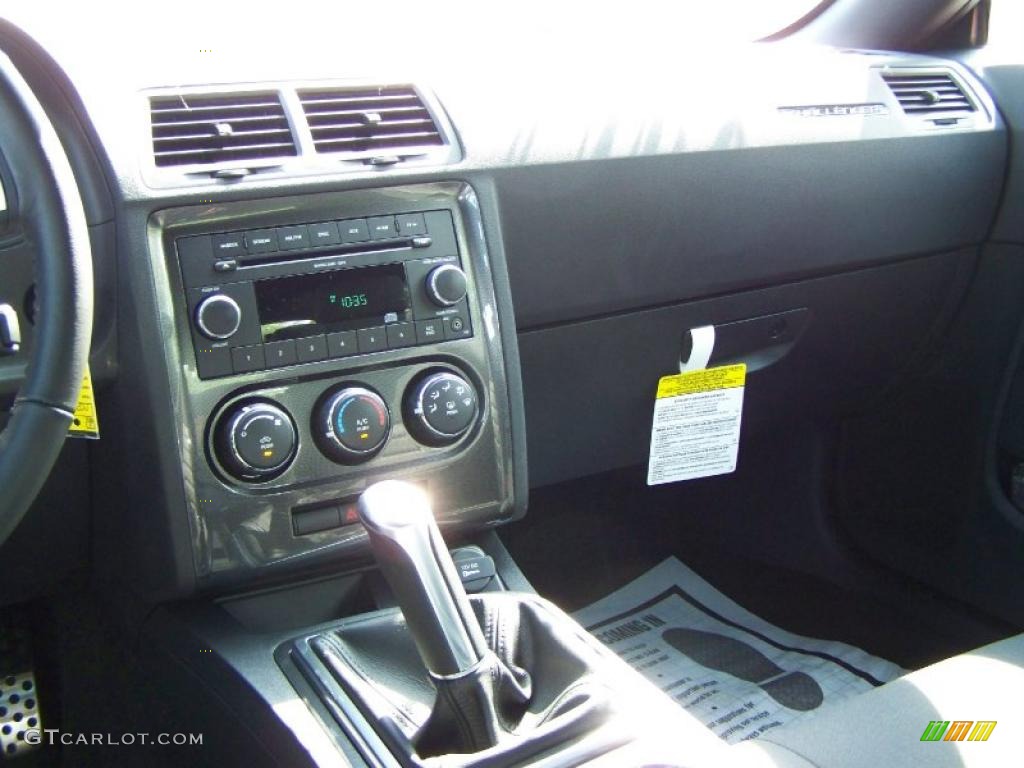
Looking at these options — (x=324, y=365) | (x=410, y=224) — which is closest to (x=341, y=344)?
(x=324, y=365)

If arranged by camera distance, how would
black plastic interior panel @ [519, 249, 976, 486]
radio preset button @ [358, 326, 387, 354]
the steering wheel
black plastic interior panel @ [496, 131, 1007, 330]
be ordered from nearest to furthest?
the steering wheel → radio preset button @ [358, 326, 387, 354] → black plastic interior panel @ [496, 131, 1007, 330] → black plastic interior panel @ [519, 249, 976, 486]

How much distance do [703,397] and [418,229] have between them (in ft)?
1.75

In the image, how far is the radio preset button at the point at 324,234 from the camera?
107 centimetres

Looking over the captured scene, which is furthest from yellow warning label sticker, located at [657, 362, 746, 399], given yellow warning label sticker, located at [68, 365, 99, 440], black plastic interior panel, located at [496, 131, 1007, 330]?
yellow warning label sticker, located at [68, 365, 99, 440]

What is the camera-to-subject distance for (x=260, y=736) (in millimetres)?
967

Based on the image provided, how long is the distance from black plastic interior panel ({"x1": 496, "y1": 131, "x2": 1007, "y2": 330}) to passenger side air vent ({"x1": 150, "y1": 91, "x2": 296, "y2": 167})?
24 centimetres

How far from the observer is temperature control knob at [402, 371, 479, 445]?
112 cm

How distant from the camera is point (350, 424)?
1.07 m

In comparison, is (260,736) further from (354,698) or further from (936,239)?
(936,239)

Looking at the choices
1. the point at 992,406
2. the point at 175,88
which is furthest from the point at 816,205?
the point at 175,88

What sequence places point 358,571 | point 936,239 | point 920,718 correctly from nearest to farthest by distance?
point 920,718 → point 358,571 → point 936,239

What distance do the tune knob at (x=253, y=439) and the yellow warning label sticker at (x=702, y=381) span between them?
0.58 m

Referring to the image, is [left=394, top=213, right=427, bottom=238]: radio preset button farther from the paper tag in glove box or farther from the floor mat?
the floor mat
